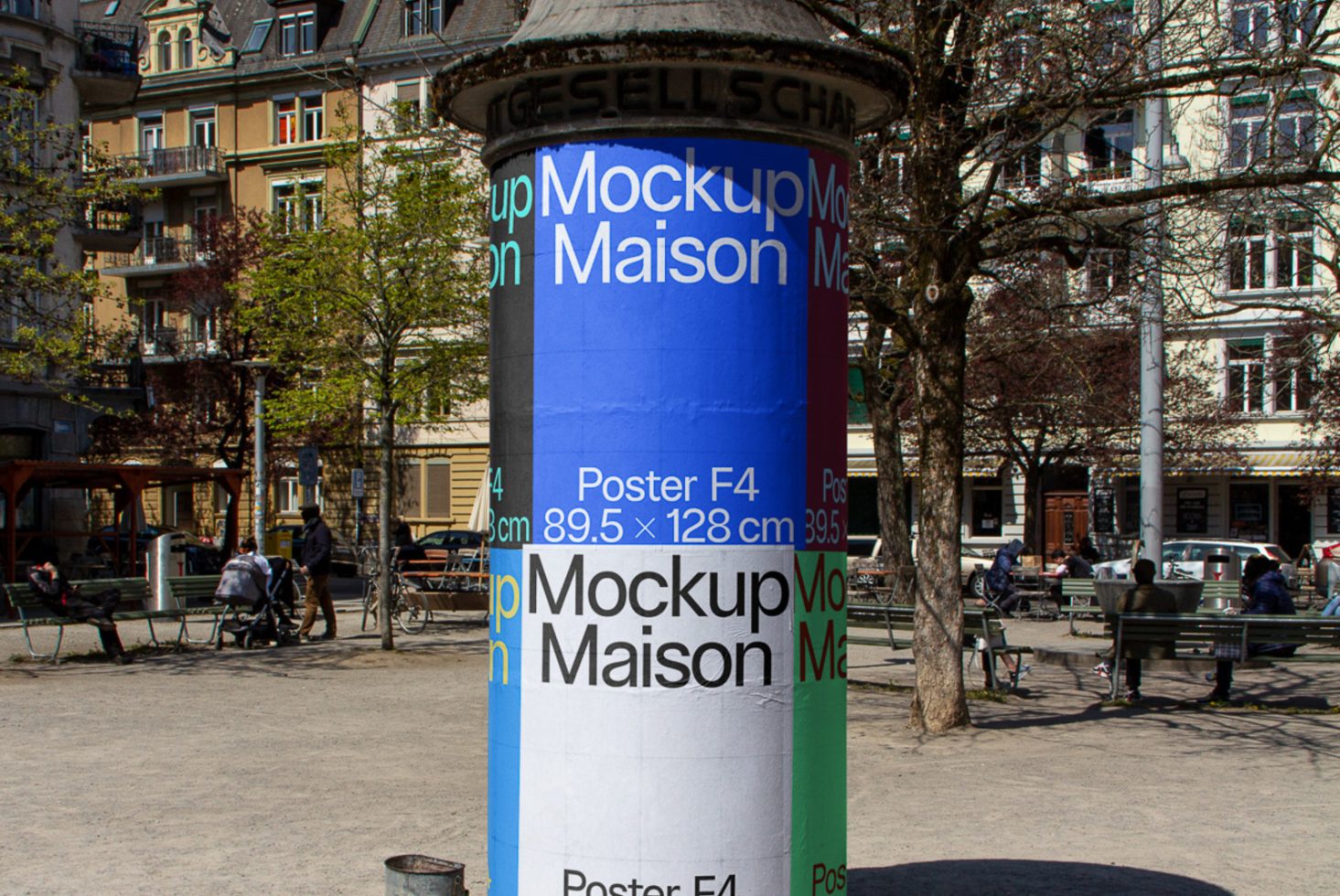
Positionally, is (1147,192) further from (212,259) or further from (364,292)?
(212,259)

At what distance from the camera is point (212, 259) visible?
172ft

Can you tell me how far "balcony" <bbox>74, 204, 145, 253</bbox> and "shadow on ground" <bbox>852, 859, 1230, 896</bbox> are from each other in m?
34.3

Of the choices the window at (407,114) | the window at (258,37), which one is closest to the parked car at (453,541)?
the window at (407,114)

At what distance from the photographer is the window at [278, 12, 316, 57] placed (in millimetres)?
58031

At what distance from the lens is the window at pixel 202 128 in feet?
195

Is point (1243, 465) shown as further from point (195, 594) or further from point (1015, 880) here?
point (1015, 880)

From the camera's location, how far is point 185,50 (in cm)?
5997

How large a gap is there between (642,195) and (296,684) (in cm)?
1174

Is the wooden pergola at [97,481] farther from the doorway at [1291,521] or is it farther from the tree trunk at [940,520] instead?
the doorway at [1291,521]

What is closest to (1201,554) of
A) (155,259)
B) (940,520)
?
(940,520)

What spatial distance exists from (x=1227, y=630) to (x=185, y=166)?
51.6 meters

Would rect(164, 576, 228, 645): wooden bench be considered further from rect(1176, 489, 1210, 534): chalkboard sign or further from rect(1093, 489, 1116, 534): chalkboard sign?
rect(1176, 489, 1210, 534): chalkboard sign

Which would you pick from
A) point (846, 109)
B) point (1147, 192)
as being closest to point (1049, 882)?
point (846, 109)

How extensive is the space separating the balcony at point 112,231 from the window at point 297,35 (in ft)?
63.0
